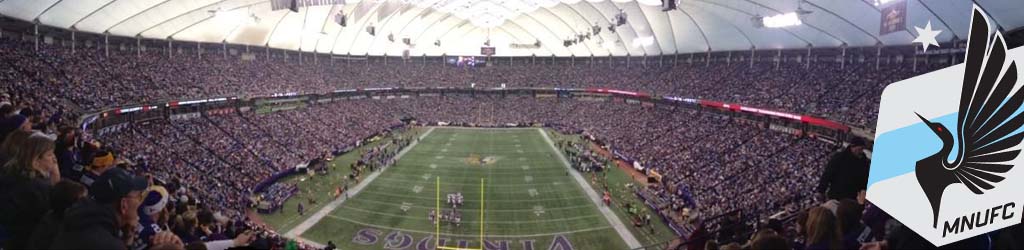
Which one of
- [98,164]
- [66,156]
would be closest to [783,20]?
[98,164]

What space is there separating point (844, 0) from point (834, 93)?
23.5 feet

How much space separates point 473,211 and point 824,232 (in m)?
24.3

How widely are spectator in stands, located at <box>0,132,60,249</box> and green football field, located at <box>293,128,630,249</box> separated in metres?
18.9

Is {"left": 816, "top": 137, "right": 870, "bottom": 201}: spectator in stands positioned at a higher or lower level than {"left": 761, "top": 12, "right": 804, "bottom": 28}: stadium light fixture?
lower

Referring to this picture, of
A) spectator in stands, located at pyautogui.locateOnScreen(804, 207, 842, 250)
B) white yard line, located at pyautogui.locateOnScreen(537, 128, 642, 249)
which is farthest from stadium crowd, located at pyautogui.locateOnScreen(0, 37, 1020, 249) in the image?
white yard line, located at pyautogui.locateOnScreen(537, 128, 642, 249)

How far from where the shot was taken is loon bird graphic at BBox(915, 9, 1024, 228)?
3674 mm

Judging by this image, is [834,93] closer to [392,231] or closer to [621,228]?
[621,228]

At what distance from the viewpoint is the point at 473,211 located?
1080 inches

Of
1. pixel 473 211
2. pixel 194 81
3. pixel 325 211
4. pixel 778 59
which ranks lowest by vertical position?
pixel 325 211

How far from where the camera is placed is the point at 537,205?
94.8 ft

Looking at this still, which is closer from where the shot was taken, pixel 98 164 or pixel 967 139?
pixel 967 139

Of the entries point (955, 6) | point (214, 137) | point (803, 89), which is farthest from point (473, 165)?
point (955, 6)

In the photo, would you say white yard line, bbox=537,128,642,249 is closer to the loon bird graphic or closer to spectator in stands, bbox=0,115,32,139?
the loon bird graphic

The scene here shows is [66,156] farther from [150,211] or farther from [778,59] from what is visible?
[778,59]
